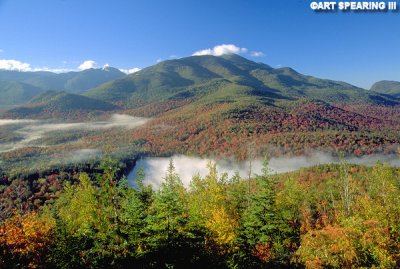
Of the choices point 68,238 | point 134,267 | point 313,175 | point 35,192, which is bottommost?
point 35,192

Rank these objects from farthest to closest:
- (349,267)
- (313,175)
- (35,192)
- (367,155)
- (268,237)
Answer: (367,155) < (35,192) < (313,175) < (268,237) < (349,267)

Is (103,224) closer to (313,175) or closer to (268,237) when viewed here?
(268,237)

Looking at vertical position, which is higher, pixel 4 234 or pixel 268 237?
pixel 4 234

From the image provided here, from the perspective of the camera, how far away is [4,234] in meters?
26.6

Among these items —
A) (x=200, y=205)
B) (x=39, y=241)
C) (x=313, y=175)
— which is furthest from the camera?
(x=313, y=175)

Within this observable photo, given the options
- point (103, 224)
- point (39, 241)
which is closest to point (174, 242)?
point (103, 224)

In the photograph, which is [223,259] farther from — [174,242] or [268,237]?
[174,242]

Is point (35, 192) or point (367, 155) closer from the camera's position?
point (35, 192)

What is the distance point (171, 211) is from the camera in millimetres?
27969

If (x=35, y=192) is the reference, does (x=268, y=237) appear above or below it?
above

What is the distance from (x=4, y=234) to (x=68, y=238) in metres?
4.95

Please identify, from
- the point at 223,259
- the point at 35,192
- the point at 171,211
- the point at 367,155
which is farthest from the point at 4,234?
the point at 367,155

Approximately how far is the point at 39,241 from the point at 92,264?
7138 mm

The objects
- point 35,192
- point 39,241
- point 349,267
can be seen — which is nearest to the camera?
point 349,267
